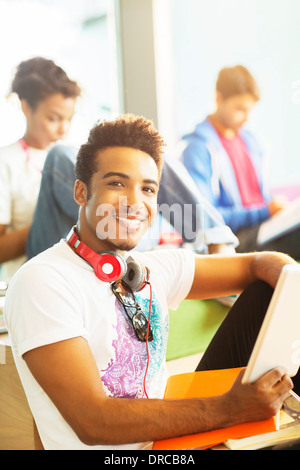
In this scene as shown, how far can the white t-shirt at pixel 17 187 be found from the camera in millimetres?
2070

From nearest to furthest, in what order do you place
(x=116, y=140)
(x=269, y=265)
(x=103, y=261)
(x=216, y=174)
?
(x=103, y=261) < (x=116, y=140) < (x=269, y=265) < (x=216, y=174)

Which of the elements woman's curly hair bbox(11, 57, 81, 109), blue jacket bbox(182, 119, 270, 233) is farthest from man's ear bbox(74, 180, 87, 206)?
blue jacket bbox(182, 119, 270, 233)

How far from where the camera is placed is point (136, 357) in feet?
3.65

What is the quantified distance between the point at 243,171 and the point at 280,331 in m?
1.91

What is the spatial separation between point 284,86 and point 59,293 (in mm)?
2198

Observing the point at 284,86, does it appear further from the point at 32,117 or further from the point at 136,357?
the point at 136,357

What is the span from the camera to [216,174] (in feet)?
8.87

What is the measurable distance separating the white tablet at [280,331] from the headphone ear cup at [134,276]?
30 cm

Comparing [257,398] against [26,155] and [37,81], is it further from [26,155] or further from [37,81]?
[37,81]

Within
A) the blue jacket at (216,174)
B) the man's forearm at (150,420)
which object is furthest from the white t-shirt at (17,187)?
the man's forearm at (150,420)

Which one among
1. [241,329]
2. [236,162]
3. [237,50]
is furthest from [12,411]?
[237,50]

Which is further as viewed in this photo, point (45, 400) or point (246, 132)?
point (246, 132)

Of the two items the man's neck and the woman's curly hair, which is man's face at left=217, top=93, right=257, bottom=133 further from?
the woman's curly hair
